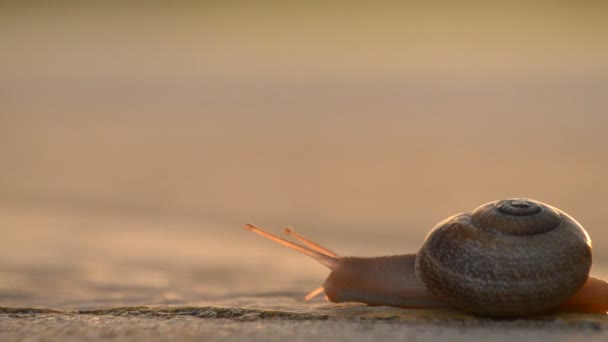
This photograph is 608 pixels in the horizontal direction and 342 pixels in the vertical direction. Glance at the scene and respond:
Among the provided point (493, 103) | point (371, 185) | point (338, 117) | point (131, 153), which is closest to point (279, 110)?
point (338, 117)

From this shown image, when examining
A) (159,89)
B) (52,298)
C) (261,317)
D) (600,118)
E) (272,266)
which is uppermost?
(159,89)

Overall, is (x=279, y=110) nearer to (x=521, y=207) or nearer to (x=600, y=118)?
(x=600, y=118)

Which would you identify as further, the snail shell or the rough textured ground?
the snail shell

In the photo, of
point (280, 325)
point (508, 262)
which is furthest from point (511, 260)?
point (280, 325)

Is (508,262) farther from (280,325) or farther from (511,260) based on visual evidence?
(280,325)

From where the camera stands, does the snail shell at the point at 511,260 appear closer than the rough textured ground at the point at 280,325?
No

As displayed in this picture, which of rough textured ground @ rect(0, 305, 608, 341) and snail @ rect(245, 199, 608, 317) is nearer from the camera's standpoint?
rough textured ground @ rect(0, 305, 608, 341)

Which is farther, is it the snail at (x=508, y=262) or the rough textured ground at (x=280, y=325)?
the snail at (x=508, y=262)

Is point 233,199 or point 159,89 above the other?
point 159,89
